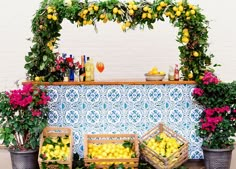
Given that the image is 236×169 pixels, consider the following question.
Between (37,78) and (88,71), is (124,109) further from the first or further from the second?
(37,78)

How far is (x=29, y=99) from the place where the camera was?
681cm

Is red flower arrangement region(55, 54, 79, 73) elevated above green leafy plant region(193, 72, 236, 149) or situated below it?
above

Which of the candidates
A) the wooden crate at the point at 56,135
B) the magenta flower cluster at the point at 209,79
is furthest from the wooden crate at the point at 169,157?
the wooden crate at the point at 56,135

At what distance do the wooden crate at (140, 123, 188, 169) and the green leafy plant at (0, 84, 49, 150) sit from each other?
1.26m

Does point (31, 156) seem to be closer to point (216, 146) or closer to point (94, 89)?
point (94, 89)

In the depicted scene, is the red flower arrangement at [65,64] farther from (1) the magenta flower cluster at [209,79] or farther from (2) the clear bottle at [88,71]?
(1) the magenta flower cluster at [209,79]

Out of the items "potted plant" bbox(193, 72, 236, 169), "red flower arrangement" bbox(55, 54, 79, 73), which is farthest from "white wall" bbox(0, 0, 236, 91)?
"potted plant" bbox(193, 72, 236, 169)

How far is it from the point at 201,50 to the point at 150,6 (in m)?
0.84

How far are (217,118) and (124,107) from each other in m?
1.17

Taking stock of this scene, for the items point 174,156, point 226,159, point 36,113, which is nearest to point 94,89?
point 36,113

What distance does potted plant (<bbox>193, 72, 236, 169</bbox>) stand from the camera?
6.92 metres

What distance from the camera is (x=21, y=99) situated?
684 cm

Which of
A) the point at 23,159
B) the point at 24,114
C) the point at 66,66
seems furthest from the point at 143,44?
the point at 23,159

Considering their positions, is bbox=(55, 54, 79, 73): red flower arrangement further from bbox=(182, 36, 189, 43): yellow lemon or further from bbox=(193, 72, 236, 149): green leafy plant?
bbox=(193, 72, 236, 149): green leafy plant
